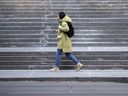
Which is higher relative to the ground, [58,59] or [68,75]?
[58,59]

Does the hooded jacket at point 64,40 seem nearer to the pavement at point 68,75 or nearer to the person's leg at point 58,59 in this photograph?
the person's leg at point 58,59

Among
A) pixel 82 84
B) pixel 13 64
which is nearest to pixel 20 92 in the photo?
pixel 82 84

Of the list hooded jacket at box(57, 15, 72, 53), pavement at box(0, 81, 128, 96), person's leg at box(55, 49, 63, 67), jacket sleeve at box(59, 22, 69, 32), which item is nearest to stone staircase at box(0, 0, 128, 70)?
person's leg at box(55, 49, 63, 67)

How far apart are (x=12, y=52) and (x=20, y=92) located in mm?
3547

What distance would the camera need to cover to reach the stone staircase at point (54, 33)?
15609mm

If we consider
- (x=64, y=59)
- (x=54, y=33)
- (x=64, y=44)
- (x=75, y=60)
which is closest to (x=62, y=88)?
(x=75, y=60)

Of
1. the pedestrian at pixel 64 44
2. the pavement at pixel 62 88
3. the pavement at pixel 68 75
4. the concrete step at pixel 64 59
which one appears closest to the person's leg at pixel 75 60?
the pedestrian at pixel 64 44

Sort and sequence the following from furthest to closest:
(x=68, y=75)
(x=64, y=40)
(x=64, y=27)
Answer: (x=64, y=40) < (x=64, y=27) < (x=68, y=75)

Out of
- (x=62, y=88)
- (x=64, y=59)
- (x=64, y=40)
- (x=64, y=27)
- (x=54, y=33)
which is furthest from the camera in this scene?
(x=54, y=33)

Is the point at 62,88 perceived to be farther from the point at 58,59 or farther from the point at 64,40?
the point at 64,40

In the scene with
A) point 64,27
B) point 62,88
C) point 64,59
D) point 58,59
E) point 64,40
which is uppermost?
point 64,27

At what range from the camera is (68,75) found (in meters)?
14.3

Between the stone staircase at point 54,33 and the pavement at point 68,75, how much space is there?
22.1 inches

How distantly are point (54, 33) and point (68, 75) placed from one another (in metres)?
3.43
